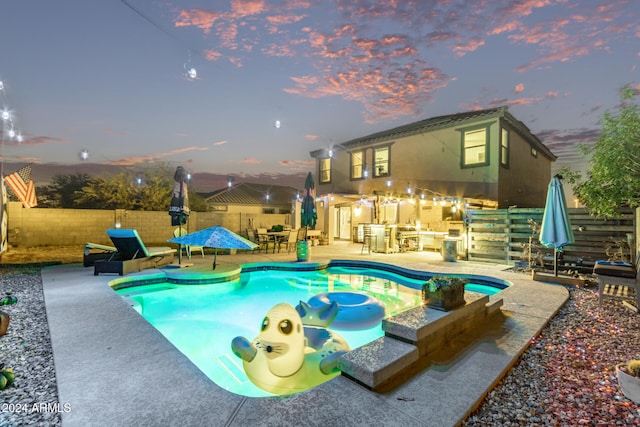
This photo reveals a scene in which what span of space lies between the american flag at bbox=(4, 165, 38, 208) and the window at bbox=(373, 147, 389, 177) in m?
15.5

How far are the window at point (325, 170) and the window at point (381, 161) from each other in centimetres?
353

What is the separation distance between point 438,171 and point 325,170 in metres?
7.70

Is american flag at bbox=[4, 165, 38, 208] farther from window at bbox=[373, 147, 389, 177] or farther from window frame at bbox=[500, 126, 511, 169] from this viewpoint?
window frame at bbox=[500, 126, 511, 169]

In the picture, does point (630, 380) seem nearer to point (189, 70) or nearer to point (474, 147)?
point (189, 70)

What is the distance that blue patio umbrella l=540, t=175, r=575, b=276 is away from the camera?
19.9 feet

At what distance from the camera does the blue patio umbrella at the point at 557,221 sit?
6070 millimetres

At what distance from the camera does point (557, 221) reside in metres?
6.16

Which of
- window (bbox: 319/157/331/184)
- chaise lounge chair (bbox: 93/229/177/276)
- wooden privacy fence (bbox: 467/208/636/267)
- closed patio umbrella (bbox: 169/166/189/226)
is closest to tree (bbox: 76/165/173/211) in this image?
window (bbox: 319/157/331/184)

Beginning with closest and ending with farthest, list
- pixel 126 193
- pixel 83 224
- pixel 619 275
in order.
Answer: pixel 619 275
pixel 83 224
pixel 126 193

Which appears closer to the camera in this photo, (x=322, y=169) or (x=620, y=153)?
(x=620, y=153)

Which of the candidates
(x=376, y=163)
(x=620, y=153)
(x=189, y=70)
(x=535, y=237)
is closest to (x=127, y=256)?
(x=189, y=70)

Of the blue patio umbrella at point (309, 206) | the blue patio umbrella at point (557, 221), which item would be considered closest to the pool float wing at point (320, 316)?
the blue patio umbrella at point (557, 221)

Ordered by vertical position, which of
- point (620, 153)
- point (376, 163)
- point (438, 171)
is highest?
point (376, 163)

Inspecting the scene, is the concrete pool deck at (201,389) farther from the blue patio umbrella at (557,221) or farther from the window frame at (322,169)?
A: the window frame at (322,169)
